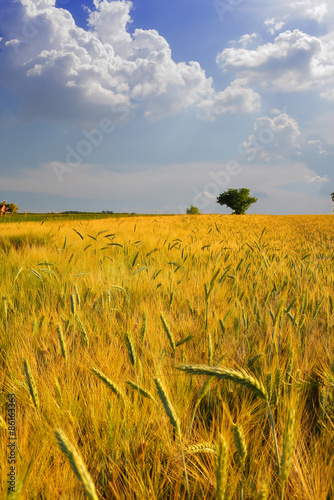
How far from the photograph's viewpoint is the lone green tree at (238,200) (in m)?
60.4

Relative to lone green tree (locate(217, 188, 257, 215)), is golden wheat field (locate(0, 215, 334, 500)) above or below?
below

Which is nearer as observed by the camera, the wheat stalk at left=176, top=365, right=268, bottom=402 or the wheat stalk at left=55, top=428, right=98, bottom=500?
the wheat stalk at left=55, top=428, right=98, bottom=500

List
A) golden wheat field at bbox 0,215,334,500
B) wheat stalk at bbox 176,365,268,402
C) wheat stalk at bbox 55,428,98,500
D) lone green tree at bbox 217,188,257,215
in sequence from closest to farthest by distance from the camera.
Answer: wheat stalk at bbox 55,428,98,500
wheat stalk at bbox 176,365,268,402
golden wheat field at bbox 0,215,334,500
lone green tree at bbox 217,188,257,215

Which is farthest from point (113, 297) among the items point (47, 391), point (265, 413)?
point (265, 413)

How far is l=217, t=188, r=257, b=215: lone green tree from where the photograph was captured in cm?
6041

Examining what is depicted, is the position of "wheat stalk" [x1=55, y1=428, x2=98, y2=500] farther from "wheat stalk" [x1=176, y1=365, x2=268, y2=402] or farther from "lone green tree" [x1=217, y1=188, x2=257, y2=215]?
"lone green tree" [x1=217, y1=188, x2=257, y2=215]

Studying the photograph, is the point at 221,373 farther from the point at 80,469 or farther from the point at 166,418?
the point at 166,418

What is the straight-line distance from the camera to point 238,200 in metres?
60.4

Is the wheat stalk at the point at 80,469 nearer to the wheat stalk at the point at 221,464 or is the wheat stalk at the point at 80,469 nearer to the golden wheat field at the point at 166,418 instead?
the golden wheat field at the point at 166,418

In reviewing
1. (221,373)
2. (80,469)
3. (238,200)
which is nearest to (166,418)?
(221,373)

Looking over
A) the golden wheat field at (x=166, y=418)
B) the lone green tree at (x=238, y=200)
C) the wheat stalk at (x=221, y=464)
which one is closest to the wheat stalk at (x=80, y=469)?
the golden wheat field at (x=166, y=418)

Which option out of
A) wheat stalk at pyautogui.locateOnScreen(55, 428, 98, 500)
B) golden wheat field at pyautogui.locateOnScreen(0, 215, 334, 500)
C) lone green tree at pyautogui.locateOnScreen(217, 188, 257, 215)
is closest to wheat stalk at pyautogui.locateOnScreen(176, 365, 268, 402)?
golden wheat field at pyautogui.locateOnScreen(0, 215, 334, 500)

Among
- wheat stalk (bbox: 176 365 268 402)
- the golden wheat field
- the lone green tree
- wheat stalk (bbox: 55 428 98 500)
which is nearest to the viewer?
wheat stalk (bbox: 55 428 98 500)

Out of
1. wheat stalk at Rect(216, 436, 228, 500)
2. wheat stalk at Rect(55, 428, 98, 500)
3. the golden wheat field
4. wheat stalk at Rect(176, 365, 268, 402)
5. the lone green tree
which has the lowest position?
the golden wheat field
